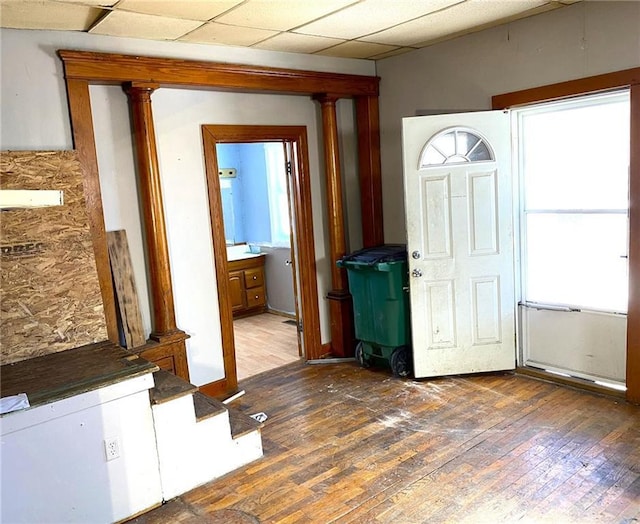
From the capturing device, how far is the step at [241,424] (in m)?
3.04

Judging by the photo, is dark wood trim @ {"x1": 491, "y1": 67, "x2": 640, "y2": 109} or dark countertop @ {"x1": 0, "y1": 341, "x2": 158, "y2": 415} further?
dark wood trim @ {"x1": 491, "y1": 67, "x2": 640, "y2": 109}

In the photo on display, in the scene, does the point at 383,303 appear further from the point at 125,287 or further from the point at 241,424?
the point at 125,287

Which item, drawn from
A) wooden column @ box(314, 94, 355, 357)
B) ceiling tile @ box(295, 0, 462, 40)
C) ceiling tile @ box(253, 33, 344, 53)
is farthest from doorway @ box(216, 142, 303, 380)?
ceiling tile @ box(295, 0, 462, 40)

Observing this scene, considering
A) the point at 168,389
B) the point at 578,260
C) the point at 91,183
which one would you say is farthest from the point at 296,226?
the point at 578,260

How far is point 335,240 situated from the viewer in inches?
181

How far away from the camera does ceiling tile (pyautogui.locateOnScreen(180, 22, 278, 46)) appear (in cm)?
334

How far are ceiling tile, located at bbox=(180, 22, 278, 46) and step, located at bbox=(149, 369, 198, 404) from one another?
82.9 inches

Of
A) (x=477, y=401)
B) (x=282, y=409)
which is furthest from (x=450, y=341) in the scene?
(x=282, y=409)

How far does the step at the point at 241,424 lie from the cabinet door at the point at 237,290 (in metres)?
3.23

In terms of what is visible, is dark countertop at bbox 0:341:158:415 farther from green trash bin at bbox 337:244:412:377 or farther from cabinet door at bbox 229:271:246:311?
cabinet door at bbox 229:271:246:311

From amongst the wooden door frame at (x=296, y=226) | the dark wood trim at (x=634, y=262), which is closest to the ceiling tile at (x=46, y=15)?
the wooden door frame at (x=296, y=226)

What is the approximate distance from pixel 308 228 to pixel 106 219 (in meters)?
1.68

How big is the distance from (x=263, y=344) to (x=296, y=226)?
Answer: 4.62 feet

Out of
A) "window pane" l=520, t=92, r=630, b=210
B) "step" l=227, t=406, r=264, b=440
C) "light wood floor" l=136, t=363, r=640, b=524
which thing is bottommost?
"light wood floor" l=136, t=363, r=640, b=524
